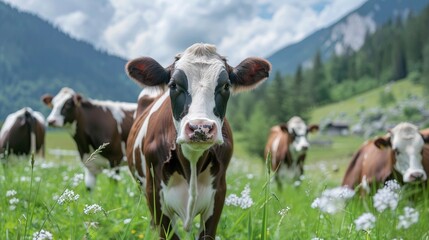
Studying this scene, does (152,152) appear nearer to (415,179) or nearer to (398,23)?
(415,179)

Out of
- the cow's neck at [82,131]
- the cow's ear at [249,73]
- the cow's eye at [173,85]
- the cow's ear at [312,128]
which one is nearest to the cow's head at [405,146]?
the cow's ear at [249,73]

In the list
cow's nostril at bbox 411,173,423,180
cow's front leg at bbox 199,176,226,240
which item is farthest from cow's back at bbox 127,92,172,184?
cow's nostril at bbox 411,173,423,180

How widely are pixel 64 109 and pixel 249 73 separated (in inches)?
265

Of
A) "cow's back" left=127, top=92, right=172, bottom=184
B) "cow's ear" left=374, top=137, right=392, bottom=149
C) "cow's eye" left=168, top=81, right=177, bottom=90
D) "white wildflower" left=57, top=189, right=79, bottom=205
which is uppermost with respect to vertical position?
"cow's eye" left=168, top=81, right=177, bottom=90

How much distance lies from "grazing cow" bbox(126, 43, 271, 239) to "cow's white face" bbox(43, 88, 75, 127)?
19.5 ft

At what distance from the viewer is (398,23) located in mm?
140750

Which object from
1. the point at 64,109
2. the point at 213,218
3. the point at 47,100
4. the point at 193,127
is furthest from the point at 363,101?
the point at 193,127

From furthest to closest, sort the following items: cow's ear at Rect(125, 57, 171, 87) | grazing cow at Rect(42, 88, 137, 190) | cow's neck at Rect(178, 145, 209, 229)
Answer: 1. grazing cow at Rect(42, 88, 137, 190)
2. cow's ear at Rect(125, 57, 171, 87)
3. cow's neck at Rect(178, 145, 209, 229)

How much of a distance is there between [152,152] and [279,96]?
82.3 metres

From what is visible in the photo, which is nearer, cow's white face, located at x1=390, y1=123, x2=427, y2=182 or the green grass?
cow's white face, located at x1=390, y1=123, x2=427, y2=182

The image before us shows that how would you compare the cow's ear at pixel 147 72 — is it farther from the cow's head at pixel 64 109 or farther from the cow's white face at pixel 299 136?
the cow's white face at pixel 299 136

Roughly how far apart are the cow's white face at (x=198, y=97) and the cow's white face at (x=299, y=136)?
10231 mm

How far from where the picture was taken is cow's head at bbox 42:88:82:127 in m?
9.88

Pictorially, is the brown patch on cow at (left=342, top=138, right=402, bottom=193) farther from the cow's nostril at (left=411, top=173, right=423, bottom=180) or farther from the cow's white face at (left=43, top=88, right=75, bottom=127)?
the cow's white face at (left=43, top=88, right=75, bottom=127)
